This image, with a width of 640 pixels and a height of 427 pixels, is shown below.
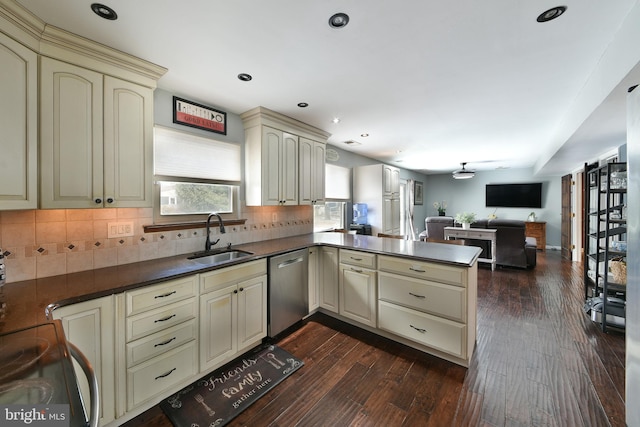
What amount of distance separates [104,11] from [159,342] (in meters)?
1.96

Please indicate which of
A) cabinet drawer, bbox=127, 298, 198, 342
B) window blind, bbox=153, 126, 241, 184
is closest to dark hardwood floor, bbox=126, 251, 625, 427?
cabinet drawer, bbox=127, 298, 198, 342

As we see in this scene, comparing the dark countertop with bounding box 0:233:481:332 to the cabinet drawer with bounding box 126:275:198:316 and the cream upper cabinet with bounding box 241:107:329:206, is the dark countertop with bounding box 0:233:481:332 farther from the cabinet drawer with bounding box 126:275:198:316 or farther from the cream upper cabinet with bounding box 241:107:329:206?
the cream upper cabinet with bounding box 241:107:329:206

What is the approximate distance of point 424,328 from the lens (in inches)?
84.7

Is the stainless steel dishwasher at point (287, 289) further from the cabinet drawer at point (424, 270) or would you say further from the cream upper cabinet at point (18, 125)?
the cream upper cabinet at point (18, 125)

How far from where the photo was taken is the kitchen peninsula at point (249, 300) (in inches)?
56.9

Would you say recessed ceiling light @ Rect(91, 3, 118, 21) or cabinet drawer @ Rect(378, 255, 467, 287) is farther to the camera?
cabinet drawer @ Rect(378, 255, 467, 287)

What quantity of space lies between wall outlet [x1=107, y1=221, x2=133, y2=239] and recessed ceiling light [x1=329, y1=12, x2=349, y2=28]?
6.85 ft

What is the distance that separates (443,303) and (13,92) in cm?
304

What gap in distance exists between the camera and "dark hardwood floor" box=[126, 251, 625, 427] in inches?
61.7

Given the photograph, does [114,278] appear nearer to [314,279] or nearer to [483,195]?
[314,279]

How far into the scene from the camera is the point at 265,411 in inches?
63.9

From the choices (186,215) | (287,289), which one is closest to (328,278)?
(287,289)

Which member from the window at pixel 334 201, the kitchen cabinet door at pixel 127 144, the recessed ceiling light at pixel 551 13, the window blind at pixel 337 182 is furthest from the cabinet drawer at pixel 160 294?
the window blind at pixel 337 182

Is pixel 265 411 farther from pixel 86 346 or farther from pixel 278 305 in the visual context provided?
pixel 86 346
